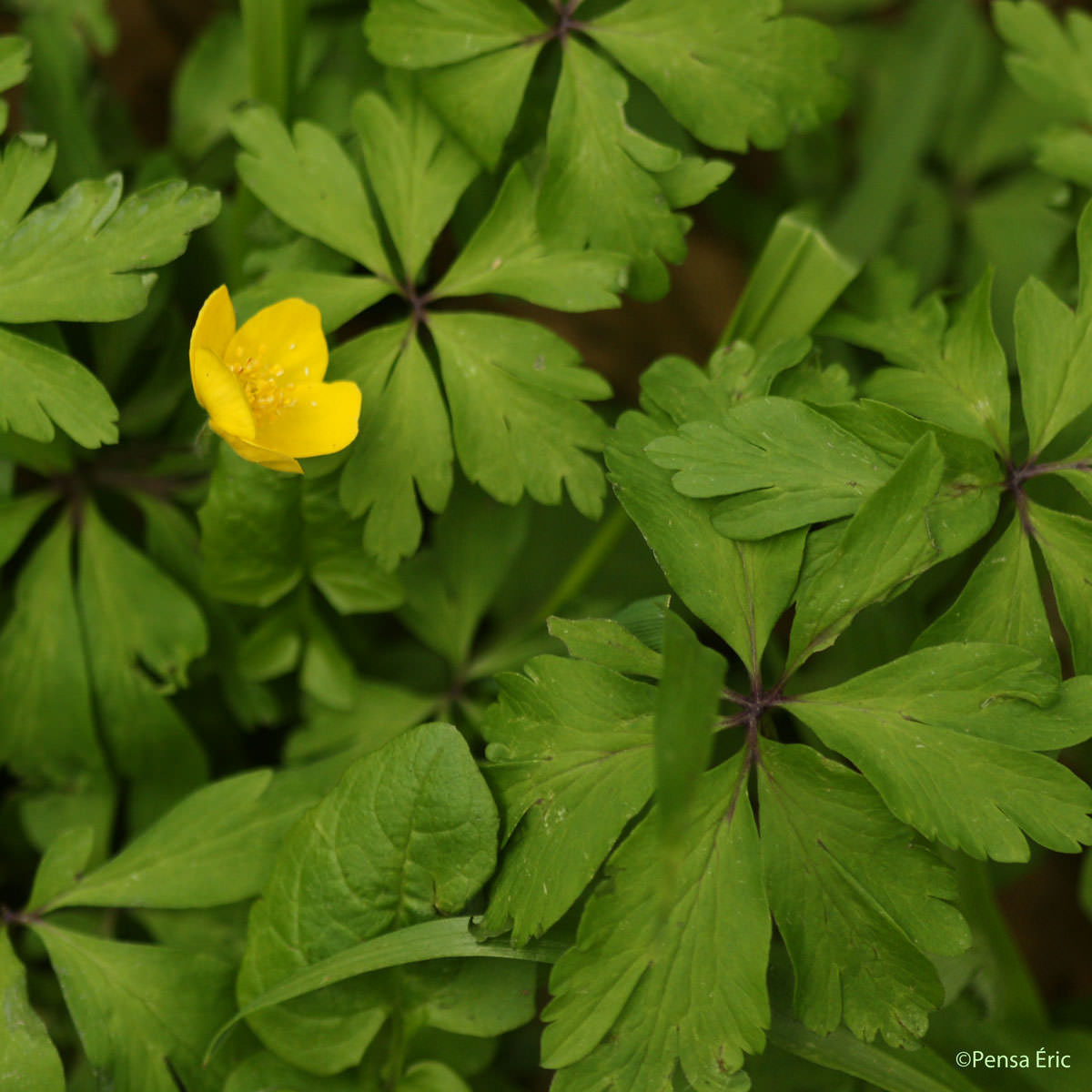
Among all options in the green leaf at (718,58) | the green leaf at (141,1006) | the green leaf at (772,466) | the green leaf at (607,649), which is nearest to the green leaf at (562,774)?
the green leaf at (607,649)

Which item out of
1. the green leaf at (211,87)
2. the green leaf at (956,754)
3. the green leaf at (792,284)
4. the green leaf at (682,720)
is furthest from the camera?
the green leaf at (211,87)

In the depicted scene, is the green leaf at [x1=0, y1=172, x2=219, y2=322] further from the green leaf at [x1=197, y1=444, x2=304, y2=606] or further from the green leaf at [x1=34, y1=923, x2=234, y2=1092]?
the green leaf at [x1=34, y1=923, x2=234, y2=1092]

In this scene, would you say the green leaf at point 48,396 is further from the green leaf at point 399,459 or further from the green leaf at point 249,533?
the green leaf at point 399,459

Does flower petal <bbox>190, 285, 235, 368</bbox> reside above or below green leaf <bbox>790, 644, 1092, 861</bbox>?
above

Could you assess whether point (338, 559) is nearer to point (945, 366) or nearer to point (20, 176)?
point (20, 176)

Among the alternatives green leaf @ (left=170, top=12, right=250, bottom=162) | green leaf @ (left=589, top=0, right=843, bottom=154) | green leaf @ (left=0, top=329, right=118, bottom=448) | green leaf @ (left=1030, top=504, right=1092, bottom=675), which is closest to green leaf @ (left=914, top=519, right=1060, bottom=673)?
green leaf @ (left=1030, top=504, right=1092, bottom=675)

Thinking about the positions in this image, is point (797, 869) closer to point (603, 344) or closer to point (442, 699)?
point (442, 699)
